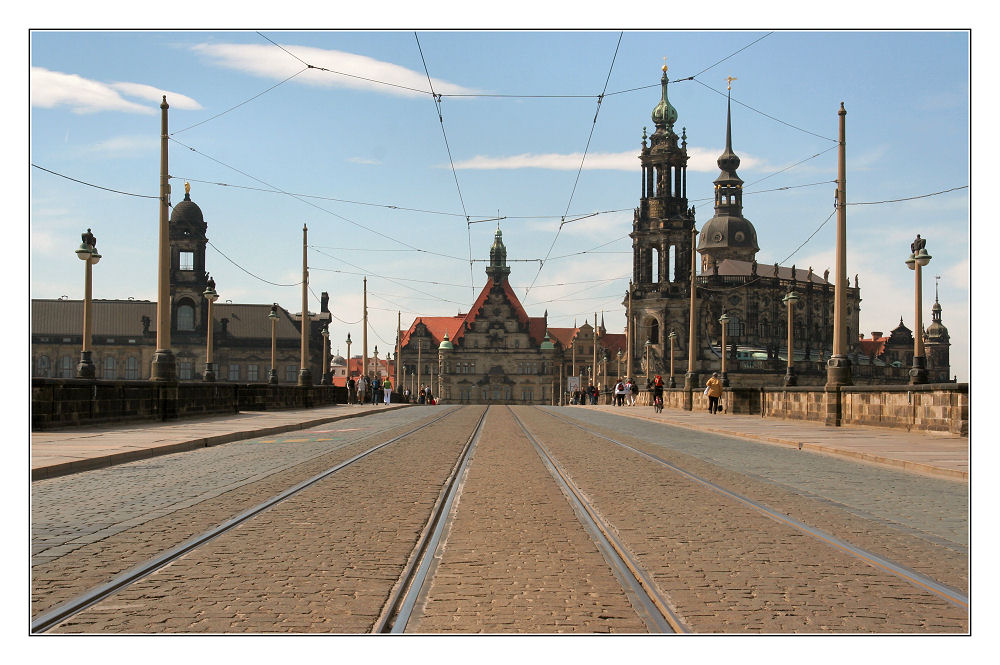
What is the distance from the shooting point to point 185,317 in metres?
105

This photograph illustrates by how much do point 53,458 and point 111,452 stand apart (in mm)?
1157

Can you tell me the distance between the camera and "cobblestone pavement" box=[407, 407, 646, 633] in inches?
181

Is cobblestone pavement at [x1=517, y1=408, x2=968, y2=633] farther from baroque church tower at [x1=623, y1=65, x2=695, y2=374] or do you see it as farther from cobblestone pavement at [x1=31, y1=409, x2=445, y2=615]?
baroque church tower at [x1=623, y1=65, x2=695, y2=374]

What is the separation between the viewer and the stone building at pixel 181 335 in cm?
10206

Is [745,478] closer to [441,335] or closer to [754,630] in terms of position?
[754,630]

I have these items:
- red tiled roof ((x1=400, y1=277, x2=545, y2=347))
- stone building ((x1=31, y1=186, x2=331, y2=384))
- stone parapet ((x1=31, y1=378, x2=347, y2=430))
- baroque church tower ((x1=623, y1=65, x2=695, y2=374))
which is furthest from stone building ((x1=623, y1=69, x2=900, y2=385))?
stone parapet ((x1=31, y1=378, x2=347, y2=430))

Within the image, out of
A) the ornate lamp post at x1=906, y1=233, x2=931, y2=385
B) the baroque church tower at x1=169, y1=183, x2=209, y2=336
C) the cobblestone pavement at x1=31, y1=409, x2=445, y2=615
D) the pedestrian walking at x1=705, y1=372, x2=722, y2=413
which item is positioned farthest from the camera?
the baroque church tower at x1=169, y1=183, x2=209, y2=336

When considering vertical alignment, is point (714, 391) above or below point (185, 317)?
below

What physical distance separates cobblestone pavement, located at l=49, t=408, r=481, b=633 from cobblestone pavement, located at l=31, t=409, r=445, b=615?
0.39m

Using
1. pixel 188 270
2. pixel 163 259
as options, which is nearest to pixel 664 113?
pixel 188 270

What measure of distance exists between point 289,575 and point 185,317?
105 m

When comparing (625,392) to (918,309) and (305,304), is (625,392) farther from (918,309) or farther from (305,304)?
(918,309)

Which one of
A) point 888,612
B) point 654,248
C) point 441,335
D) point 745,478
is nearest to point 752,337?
point 654,248

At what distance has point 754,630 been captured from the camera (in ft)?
14.7
